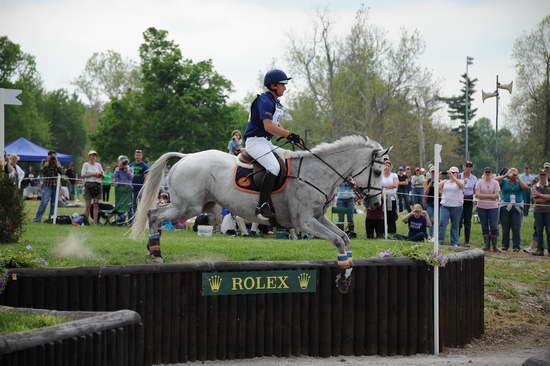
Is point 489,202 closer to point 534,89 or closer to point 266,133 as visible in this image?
point 266,133

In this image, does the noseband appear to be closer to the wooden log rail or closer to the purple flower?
the wooden log rail

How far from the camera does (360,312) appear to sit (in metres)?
8.56

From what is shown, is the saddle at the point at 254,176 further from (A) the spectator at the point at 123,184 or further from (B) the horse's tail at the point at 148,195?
(A) the spectator at the point at 123,184

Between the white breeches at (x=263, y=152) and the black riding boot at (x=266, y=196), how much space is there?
0.10 meters

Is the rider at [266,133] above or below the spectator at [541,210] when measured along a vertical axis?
above

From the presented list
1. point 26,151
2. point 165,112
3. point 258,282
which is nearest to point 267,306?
point 258,282

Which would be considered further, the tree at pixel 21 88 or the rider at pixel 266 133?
the tree at pixel 21 88

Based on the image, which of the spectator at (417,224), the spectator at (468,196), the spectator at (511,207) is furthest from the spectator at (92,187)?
the spectator at (511,207)

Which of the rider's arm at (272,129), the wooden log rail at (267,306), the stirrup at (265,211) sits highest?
the rider's arm at (272,129)

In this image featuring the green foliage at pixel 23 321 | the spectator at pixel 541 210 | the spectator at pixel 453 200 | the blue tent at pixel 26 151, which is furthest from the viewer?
the blue tent at pixel 26 151

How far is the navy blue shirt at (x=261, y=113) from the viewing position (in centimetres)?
799

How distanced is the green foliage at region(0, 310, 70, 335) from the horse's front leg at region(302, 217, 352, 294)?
372 centimetres

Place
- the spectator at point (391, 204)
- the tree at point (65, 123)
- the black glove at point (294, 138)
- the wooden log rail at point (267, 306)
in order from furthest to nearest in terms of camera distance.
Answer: the tree at point (65, 123) < the spectator at point (391, 204) < the black glove at point (294, 138) < the wooden log rail at point (267, 306)

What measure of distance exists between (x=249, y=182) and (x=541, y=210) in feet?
32.3
